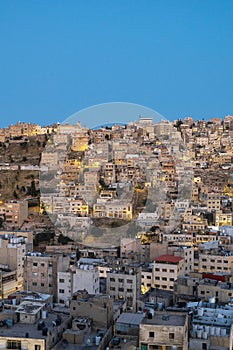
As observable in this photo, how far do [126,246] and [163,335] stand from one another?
266 inches

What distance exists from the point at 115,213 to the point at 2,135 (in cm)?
1557

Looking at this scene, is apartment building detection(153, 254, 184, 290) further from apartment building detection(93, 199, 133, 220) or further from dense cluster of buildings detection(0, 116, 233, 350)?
apartment building detection(93, 199, 133, 220)

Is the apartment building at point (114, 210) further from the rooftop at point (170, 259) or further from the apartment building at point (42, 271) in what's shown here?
the apartment building at point (42, 271)

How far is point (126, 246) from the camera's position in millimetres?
11602

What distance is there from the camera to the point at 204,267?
400 inches

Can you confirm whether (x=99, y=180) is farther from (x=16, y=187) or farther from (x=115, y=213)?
(x=115, y=213)

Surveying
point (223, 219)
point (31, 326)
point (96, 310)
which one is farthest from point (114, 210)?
point (31, 326)

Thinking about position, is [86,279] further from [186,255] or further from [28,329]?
[28,329]

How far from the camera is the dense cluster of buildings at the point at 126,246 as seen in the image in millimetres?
5227

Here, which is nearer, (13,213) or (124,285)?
(124,285)

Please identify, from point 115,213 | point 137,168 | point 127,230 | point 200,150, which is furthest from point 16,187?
point 200,150

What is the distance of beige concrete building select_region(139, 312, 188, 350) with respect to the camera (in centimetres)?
479

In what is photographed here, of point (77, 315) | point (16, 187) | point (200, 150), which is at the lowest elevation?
point (77, 315)

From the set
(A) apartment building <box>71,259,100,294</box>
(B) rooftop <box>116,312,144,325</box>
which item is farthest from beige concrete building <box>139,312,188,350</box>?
(A) apartment building <box>71,259,100,294</box>
